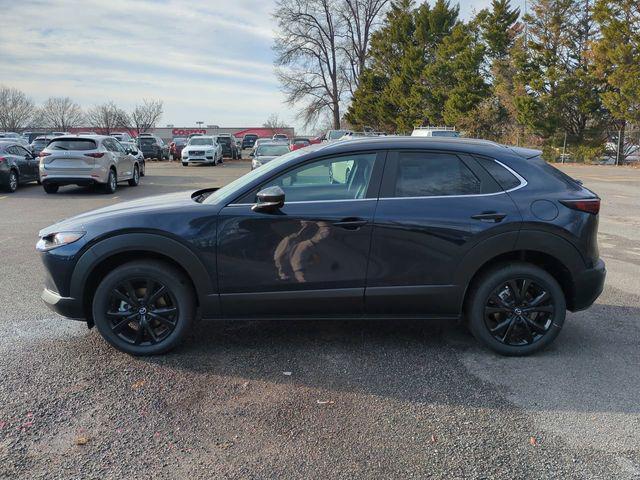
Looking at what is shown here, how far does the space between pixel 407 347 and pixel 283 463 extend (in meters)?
1.82

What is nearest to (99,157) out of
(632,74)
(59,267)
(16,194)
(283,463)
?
(16,194)

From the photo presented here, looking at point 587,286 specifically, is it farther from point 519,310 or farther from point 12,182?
point 12,182

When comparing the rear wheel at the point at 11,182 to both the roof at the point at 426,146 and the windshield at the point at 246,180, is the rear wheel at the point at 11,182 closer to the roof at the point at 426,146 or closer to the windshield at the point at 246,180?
the windshield at the point at 246,180

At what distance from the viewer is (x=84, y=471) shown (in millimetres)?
2754

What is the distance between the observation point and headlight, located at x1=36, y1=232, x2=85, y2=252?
4039 mm

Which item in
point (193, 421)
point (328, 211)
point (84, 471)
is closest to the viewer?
point (84, 471)

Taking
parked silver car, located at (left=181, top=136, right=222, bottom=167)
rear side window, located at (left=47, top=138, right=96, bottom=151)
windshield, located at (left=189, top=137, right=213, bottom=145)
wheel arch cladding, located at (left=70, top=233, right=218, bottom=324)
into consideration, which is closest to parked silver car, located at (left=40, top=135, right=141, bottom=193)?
rear side window, located at (left=47, top=138, right=96, bottom=151)

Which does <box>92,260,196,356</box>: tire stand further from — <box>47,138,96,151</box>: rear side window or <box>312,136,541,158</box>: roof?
<box>47,138,96,151</box>: rear side window

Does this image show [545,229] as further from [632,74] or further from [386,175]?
[632,74]

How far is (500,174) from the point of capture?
13.7ft

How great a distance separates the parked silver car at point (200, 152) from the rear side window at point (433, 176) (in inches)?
1127

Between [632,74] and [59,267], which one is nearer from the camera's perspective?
[59,267]

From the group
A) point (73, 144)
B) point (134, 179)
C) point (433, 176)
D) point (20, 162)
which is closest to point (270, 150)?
point (134, 179)

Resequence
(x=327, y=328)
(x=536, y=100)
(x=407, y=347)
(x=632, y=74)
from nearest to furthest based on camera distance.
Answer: (x=407, y=347), (x=327, y=328), (x=632, y=74), (x=536, y=100)
